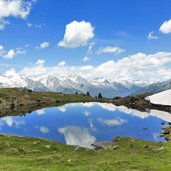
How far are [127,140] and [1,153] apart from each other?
150 feet

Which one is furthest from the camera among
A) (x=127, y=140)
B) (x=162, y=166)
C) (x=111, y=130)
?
(x=111, y=130)

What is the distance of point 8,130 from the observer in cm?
16962

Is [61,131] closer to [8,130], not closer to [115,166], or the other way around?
[8,130]

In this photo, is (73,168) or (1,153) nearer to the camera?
(73,168)

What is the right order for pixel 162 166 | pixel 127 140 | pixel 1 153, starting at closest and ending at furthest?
1. pixel 162 166
2. pixel 1 153
3. pixel 127 140

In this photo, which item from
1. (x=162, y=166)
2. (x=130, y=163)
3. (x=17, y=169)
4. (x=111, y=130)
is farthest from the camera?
(x=111, y=130)

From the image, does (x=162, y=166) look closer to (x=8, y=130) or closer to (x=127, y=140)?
(x=127, y=140)

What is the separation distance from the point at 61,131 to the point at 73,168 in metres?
121

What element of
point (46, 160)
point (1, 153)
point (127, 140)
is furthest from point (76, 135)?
point (46, 160)

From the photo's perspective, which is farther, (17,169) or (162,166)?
(162,166)

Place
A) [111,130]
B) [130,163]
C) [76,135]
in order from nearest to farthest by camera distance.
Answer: [130,163] < [76,135] < [111,130]

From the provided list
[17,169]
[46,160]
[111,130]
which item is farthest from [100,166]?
[111,130]

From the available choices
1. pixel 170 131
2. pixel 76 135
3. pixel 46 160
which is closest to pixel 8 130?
pixel 76 135

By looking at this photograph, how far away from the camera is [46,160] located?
4531cm
